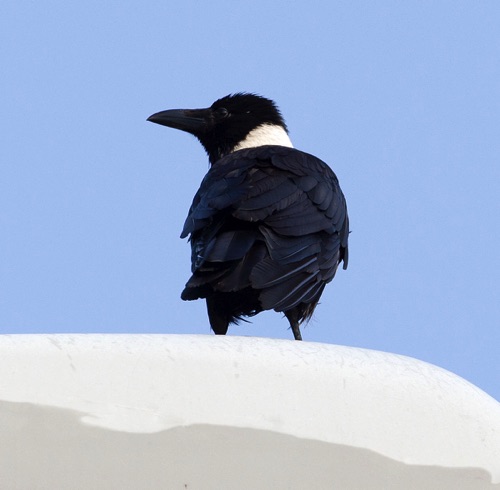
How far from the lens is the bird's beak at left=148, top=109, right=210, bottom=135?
6.58 m

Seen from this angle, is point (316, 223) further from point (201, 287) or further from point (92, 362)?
point (92, 362)

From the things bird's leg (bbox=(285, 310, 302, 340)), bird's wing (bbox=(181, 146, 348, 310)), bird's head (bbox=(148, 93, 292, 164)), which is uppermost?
bird's head (bbox=(148, 93, 292, 164))

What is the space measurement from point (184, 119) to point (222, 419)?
4753 mm

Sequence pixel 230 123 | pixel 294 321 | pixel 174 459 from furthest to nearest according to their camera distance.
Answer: pixel 230 123
pixel 294 321
pixel 174 459

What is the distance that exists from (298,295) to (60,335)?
2.48 m

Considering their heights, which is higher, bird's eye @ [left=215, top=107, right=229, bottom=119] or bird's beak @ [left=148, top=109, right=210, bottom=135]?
bird's eye @ [left=215, top=107, right=229, bottom=119]

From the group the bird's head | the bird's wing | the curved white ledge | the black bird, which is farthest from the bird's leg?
the curved white ledge

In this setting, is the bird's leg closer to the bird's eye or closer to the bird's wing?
the bird's wing

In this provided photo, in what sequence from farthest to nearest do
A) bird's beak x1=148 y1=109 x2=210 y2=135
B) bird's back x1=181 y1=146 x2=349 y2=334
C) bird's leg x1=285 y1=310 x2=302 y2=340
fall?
1. bird's beak x1=148 y1=109 x2=210 y2=135
2. bird's leg x1=285 y1=310 x2=302 y2=340
3. bird's back x1=181 y1=146 x2=349 y2=334

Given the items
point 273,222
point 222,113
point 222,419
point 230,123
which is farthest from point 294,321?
point 222,419

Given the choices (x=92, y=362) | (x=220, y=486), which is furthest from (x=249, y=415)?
(x=92, y=362)

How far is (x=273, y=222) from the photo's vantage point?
4.60 meters

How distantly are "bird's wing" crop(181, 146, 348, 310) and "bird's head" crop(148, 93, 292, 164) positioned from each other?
1278 millimetres

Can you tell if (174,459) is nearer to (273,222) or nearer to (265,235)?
(265,235)
